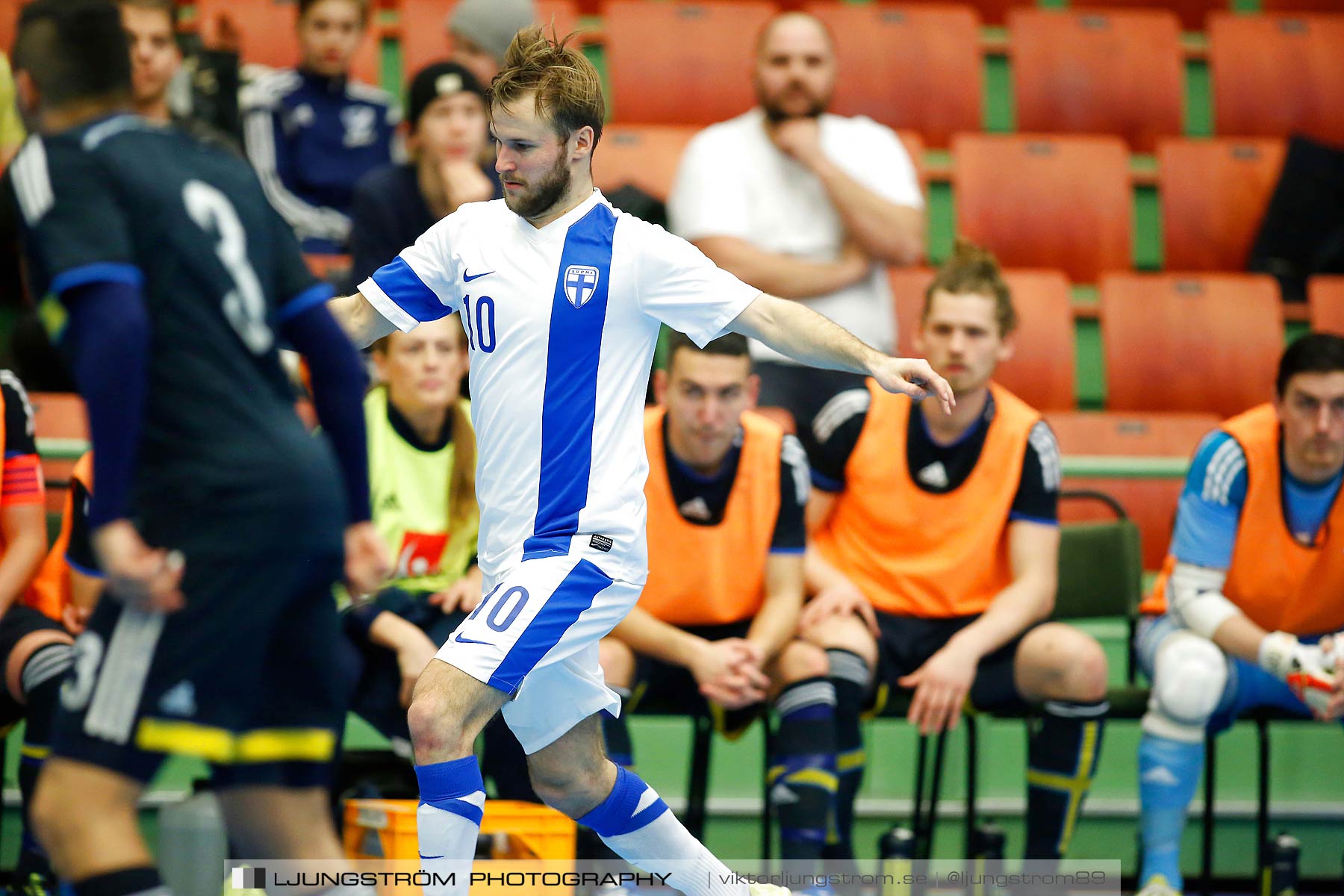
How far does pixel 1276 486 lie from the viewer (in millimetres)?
4840

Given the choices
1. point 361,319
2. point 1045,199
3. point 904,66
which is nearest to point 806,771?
point 361,319

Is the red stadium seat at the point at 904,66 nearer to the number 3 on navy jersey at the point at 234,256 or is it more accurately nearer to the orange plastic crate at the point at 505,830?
the orange plastic crate at the point at 505,830

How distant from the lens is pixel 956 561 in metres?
4.79

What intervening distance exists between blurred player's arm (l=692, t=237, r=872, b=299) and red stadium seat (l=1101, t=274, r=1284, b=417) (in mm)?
1362

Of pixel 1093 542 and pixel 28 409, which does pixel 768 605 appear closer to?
pixel 1093 542

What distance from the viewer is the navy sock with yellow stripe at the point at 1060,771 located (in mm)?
4488

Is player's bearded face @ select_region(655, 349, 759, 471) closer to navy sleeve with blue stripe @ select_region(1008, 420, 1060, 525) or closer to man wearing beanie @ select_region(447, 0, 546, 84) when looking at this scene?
navy sleeve with blue stripe @ select_region(1008, 420, 1060, 525)

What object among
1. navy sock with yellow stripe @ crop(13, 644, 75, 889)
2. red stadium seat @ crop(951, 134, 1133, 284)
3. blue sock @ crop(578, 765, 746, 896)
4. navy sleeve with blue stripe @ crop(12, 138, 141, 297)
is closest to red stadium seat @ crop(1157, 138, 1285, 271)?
red stadium seat @ crop(951, 134, 1133, 284)

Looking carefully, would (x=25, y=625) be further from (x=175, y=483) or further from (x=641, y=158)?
(x=641, y=158)

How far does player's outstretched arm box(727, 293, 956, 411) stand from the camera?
312 cm

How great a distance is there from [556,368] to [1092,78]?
4808mm

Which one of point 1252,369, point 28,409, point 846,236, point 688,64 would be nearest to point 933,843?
point 846,236

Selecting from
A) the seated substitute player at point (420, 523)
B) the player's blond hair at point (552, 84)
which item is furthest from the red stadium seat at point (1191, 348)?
the player's blond hair at point (552, 84)

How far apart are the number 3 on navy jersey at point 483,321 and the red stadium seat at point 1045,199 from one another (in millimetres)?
3663
